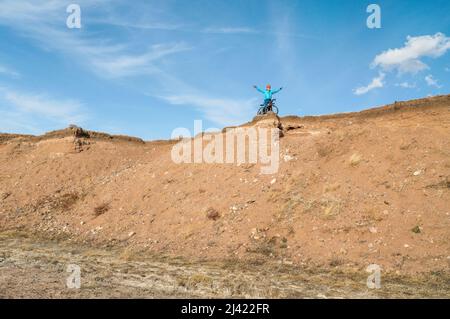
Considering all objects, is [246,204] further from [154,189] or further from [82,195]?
[82,195]

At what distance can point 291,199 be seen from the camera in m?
18.2

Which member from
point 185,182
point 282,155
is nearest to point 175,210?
point 185,182

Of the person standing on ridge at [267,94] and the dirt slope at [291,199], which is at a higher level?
the person standing on ridge at [267,94]

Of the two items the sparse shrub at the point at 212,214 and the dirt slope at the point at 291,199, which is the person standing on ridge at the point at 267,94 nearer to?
the dirt slope at the point at 291,199

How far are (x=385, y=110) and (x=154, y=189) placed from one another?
15.2 metres

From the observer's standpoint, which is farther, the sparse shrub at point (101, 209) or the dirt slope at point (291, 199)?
the sparse shrub at point (101, 209)

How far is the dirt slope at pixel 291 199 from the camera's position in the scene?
583 inches

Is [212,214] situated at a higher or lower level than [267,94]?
lower

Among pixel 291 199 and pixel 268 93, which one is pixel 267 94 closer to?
pixel 268 93

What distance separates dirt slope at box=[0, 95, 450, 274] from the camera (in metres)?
14.8

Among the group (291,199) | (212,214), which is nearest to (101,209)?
(212,214)

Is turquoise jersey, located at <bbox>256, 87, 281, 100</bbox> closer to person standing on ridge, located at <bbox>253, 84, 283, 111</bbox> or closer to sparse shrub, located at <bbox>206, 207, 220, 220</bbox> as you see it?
person standing on ridge, located at <bbox>253, 84, 283, 111</bbox>

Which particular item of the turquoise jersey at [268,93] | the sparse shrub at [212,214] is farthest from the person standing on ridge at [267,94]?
the sparse shrub at [212,214]

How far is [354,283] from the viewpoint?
1205 cm
